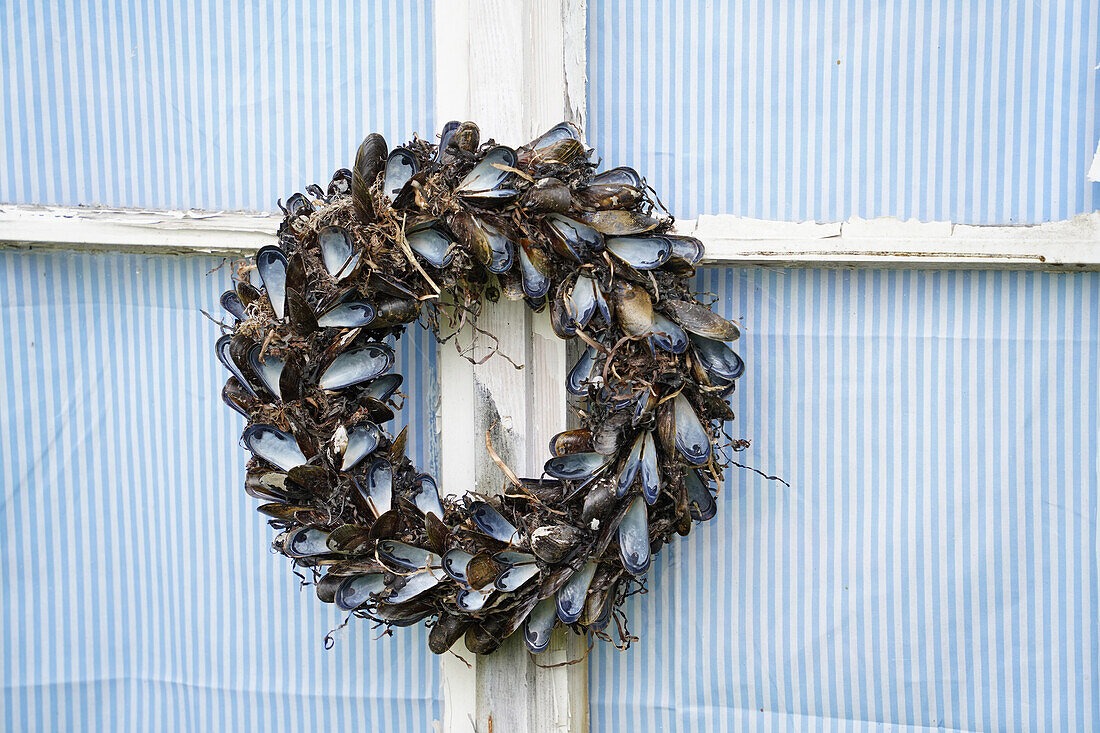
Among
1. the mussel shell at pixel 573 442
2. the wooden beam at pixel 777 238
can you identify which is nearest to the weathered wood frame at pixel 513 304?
the wooden beam at pixel 777 238

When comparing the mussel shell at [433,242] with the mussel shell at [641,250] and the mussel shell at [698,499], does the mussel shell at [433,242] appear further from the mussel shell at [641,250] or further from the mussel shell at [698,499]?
the mussel shell at [698,499]

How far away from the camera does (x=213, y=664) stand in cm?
106

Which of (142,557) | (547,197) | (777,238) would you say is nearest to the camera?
(547,197)

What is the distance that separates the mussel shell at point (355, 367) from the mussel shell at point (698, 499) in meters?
0.41

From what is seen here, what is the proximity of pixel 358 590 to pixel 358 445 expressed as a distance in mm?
181

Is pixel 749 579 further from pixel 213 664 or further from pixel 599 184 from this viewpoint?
pixel 213 664

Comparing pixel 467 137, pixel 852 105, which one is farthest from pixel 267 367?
pixel 852 105

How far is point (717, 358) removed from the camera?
0.83 m

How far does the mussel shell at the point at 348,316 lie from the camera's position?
32.1 inches

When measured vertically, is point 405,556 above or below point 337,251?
below

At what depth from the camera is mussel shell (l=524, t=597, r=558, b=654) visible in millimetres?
850

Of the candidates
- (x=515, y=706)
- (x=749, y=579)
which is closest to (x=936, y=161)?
(x=749, y=579)

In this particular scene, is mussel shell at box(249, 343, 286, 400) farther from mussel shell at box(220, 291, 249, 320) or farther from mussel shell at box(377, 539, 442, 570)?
mussel shell at box(377, 539, 442, 570)

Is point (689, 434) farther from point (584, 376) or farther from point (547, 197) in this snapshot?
point (547, 197)
